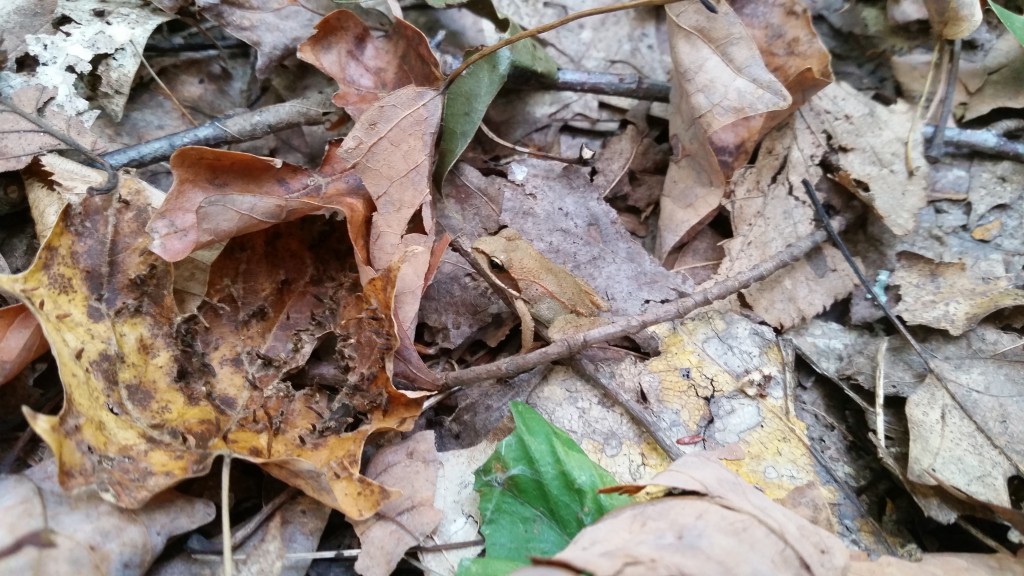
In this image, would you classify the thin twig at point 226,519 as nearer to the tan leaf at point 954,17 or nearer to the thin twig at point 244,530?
the thin twig at point 244,530

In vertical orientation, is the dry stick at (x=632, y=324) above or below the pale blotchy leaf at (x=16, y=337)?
above

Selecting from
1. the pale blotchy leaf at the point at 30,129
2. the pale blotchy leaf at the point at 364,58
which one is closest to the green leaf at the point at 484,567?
the pale blotchy leaf at the point at 364,58

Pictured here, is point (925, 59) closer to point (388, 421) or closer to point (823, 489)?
point (823, 489)

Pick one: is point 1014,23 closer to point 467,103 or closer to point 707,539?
point 467,103

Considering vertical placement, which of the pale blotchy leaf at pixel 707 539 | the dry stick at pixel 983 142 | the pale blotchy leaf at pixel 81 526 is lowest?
the pale blotchy leaf at pixel 81 526

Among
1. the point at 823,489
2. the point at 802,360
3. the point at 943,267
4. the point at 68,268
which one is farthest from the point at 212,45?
the point at 943,267

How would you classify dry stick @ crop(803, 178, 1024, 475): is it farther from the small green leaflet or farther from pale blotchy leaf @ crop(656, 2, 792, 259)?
the small green leaflet
